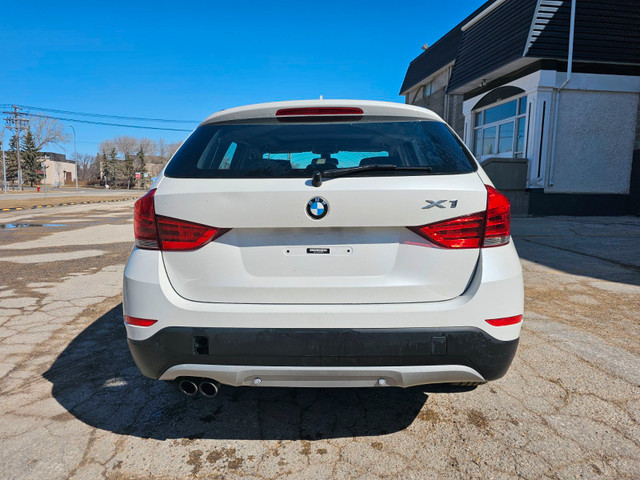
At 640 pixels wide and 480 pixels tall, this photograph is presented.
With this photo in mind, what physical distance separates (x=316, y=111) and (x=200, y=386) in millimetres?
1473

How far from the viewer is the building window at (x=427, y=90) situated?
23.6 m

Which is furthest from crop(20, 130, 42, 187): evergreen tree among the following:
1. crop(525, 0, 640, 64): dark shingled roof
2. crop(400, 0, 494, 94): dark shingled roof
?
crop(525, 0, 640, 64): dark shingled roof

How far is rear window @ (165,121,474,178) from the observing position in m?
2.00

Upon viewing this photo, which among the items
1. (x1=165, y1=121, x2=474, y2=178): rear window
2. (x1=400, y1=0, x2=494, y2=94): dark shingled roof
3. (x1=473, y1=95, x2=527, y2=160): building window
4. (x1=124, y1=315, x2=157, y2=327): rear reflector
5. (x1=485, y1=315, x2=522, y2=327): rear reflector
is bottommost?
(x1=124, y1=315, x2=157, y2=327): rear reflector

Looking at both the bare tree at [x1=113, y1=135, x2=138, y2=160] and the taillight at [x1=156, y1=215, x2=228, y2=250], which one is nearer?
the taillight at [x1=156, y1=215, x2=228, y2=250]

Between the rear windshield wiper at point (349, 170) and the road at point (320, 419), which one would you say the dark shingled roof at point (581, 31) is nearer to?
the road at point (320, 419)

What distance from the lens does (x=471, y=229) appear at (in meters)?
1.85

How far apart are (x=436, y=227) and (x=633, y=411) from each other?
1.67 metres

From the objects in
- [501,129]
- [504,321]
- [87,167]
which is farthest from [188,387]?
[87,167]

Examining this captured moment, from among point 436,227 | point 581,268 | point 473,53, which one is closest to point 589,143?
point 473,53

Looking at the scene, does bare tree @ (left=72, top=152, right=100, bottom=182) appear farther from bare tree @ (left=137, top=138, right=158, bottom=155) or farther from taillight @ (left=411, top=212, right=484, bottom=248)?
taillight @ (left=411, top=212, right=484, bottom=248)

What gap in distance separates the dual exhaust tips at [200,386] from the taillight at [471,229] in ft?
3.82

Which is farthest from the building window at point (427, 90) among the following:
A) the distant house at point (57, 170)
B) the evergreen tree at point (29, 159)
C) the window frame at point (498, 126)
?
the distant house at point (57, 170)

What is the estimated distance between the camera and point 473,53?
15.3 m
